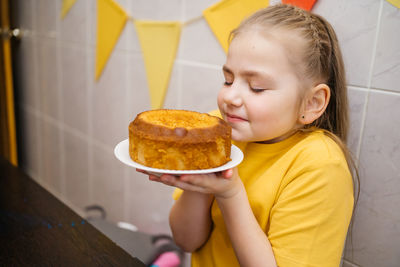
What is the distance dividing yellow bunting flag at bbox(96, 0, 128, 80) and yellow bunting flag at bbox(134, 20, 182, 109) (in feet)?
0.43

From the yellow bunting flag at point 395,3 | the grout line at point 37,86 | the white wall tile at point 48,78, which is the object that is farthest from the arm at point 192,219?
the grout line at point 37,86

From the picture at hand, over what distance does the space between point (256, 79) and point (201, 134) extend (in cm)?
18

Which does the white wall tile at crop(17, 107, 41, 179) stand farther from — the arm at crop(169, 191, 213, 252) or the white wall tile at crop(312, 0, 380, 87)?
the white wall tile at crop(312, 0, 380, 87)

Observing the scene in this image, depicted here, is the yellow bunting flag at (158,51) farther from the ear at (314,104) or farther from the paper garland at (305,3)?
the ear at (314,104)

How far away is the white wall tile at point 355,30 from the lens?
833 mm

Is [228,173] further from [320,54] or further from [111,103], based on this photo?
[111,103]

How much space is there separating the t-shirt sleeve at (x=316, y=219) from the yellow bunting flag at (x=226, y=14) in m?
0.54

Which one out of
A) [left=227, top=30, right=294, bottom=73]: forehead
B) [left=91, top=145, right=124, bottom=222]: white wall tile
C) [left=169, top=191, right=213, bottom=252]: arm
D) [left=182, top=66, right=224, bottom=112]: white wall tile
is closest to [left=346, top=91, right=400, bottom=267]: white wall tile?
[left=227, top=30, right=294, bottom=73]: forehead

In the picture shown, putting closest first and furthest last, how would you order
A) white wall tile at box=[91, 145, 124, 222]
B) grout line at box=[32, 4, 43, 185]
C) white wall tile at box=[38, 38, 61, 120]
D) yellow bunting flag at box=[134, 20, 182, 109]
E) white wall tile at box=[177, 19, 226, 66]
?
white wall tile at box=[177, 19, 226, 66] < yellow bunting flag at box=[134, 20, 182, 109] < white wall tile at box=[91, 145, 124, 222] < white wall tile at box=[38, 38, 61, 120] < grout line at box=[32, 4, 43, 185]

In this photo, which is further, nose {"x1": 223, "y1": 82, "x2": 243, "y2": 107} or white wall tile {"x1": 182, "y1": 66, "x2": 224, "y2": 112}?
white wall tile {"x1": 182, "y1": 66, "x2": 224, "y2": 112}

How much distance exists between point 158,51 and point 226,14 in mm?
390

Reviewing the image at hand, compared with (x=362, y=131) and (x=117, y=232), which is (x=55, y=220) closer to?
(x=117, y=232)

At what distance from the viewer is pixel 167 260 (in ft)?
4.64

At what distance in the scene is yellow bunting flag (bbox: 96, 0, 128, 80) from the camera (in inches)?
63.8
